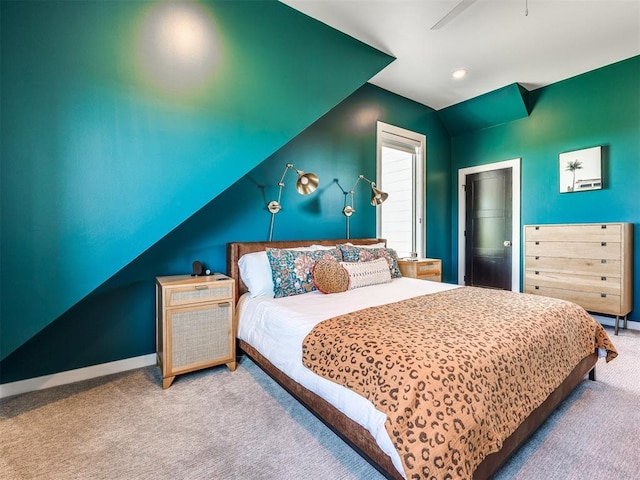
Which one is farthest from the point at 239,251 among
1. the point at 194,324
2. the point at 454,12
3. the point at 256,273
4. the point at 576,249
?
the point at 576,249

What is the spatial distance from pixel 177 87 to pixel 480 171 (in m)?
4.28

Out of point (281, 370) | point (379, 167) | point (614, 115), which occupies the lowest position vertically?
point (281, 370)

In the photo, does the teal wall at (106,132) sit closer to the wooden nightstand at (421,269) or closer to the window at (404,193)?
the wooden nightstand at (421,269)

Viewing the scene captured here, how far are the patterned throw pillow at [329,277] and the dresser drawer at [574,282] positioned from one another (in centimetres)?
254

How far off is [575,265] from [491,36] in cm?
255

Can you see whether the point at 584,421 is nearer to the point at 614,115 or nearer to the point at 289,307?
the point at 289,307

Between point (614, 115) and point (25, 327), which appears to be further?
point (614, 115)

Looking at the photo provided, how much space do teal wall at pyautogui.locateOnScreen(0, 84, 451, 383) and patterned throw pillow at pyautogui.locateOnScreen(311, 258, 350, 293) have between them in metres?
0.77

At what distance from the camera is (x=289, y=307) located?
214 centimetres

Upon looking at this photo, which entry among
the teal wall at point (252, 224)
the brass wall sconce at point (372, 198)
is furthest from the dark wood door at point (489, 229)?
the brass wall sconce at point (372, 198)

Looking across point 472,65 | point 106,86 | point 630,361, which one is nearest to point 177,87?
point 106,86

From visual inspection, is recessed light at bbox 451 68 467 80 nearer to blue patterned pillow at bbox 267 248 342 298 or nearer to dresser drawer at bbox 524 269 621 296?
dresser drawer at bbox 524 269 621 296

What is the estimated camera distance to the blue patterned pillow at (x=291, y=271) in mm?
2518

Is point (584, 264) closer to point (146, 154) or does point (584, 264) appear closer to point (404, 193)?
point (404, 193)
